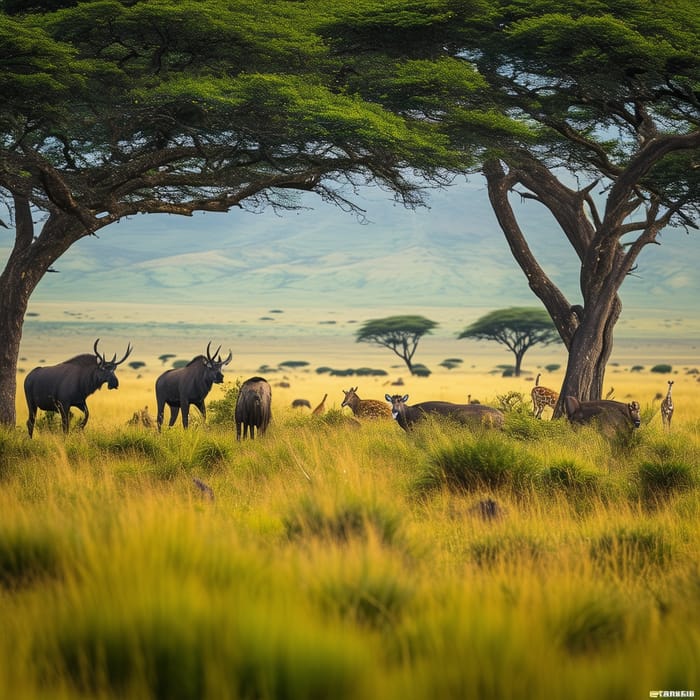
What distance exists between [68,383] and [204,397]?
2.12 metres

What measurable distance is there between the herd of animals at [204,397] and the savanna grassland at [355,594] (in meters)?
5.01

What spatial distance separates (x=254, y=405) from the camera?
15445 mm

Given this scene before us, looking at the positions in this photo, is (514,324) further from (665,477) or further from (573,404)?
(665,477)

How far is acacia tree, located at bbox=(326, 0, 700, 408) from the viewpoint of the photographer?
16703mm

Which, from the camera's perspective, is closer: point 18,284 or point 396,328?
point 18,284

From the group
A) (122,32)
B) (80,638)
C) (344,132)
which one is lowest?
(80,638)

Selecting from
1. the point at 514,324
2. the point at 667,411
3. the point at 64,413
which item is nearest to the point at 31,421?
the point at 64,413

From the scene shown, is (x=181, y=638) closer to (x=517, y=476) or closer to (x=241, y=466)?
(x=517, y=476)

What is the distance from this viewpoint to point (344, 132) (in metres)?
15.6

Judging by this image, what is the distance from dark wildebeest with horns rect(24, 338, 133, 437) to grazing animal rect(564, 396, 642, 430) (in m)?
6.91

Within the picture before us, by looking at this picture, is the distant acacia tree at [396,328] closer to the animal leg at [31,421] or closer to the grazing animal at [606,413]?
the animal leg at [31,421]

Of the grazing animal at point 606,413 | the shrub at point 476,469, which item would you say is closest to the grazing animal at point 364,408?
the grazing animal at point 606,413

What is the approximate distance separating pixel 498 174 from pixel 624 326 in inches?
6160

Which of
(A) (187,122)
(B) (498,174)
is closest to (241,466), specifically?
(A) (187,122)
